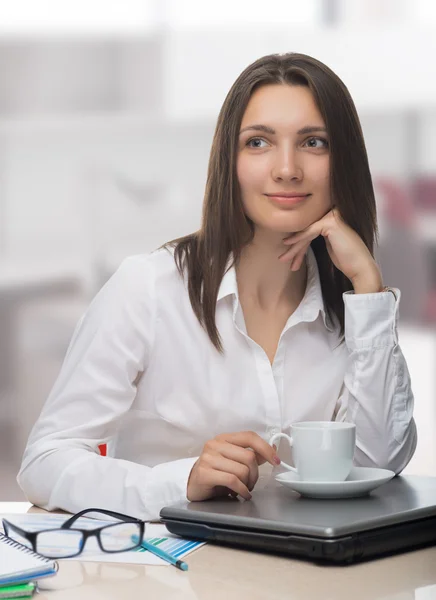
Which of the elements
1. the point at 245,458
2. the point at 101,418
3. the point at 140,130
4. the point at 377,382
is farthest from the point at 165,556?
the point at 140,130

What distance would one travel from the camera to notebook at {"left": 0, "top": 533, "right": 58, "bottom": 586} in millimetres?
919

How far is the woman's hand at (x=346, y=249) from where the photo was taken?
1.59 metres

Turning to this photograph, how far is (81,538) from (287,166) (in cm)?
69

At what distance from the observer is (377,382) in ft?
5.12

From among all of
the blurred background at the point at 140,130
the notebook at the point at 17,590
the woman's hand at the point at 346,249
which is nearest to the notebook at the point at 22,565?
A: the notebook at the point at 17,590

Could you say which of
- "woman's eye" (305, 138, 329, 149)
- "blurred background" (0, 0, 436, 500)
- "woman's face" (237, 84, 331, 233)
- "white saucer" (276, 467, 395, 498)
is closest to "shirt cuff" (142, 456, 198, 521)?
"white saucer" (276, 467, 395, 498)

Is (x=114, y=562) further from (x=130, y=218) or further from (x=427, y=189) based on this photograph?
(x=427, y=189)

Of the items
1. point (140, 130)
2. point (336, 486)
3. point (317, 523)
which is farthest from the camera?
point (140, 130)

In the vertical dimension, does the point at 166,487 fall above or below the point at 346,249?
below

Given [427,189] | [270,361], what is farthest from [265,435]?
[427,189]

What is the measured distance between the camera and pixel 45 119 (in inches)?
170

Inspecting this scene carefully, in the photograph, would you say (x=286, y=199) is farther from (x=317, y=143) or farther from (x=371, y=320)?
(x=371, y=320)

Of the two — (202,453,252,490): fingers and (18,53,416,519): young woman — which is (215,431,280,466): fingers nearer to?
(202,453,252,490): fingers

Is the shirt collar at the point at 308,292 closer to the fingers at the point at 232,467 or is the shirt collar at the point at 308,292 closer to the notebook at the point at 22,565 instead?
the fingers at the point at 232,467
